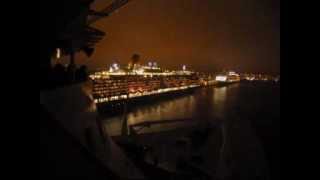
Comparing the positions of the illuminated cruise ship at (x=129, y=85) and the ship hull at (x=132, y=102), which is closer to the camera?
the ship hull at (x=132, y=102)

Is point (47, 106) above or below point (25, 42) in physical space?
below

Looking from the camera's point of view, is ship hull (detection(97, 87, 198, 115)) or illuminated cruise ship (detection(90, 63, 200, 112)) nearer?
ship hull (detection(97, 87, 198, 115))

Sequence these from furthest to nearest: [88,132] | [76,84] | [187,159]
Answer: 1. [187,159]
2. [76,84]
3. [88,132]

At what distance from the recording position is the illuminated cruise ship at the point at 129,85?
368ft

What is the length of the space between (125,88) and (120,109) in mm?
42084

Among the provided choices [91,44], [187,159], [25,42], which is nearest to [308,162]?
[25,42]

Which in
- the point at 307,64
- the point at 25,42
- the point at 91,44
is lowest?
the point at 307,64

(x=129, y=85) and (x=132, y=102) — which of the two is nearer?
(x=132, y=102)

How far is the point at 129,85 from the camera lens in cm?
14238

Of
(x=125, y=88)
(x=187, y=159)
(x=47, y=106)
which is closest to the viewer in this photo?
(x=47, y=106)

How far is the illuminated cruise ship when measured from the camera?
368 feet

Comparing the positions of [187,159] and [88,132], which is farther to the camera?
[187,159]

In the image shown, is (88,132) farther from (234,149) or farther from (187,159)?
(187,159)

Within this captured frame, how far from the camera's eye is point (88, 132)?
8062 millimetres
